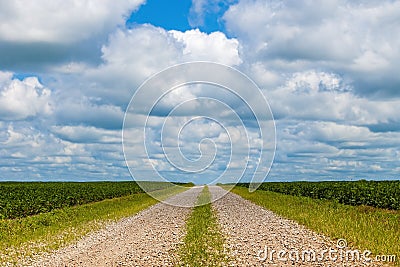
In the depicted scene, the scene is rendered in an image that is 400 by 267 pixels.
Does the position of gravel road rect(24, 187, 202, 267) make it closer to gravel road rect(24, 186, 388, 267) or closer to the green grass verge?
gravel road rect(24, 186, 388, 267)

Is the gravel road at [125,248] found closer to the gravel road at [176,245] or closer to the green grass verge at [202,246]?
the gravel road at [176,245]

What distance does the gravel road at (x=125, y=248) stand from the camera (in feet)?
49.9

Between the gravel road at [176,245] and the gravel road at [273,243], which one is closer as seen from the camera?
the gravel road at [273,243]

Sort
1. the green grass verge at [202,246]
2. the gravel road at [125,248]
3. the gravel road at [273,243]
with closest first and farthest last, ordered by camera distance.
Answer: the gravel road at [273,243] → the green grass verge at [202,246] → the gravel road at [125,248]

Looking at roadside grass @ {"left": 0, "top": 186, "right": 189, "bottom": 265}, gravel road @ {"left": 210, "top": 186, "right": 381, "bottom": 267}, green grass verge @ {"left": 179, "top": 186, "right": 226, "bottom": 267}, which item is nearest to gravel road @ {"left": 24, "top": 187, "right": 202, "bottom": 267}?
green grass verge @ {"left": 179, "top": 186, "right": 226, "bottom": 267}

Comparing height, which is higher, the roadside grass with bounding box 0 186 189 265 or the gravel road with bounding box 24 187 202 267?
the gravel road with bounding box 24 187 202 267

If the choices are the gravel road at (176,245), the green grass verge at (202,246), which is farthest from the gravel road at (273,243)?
the green grass verge at (202,246)

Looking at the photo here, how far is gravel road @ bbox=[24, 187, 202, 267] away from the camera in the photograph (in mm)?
15195

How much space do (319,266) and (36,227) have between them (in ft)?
55.3

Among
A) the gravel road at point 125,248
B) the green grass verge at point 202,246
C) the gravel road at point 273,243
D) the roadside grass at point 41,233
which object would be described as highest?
the gravel road at point 273,243

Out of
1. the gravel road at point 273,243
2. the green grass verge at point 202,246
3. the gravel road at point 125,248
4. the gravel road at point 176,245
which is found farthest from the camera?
the gravel road at point 125,248

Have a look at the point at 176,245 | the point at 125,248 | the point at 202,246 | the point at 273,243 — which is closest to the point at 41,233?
the point at 125,248

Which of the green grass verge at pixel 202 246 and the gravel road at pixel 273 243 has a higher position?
the gravel road at pixel 273 243

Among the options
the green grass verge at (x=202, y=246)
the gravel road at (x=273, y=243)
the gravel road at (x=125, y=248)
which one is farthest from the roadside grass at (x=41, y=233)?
the gravel road at (x=273, y=243)
